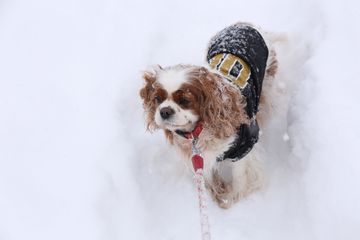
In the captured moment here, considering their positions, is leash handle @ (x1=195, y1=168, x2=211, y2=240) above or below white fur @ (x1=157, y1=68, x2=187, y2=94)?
below

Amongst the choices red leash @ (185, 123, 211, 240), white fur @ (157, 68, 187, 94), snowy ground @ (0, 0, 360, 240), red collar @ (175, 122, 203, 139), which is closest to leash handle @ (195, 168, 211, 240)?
red leash @ (185, 123, 211, 240)

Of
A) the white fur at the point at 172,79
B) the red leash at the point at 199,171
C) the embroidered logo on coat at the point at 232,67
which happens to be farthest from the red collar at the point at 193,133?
the embroidered logo on coat at the point at 232,67

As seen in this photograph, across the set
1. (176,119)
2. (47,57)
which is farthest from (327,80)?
(47,57)

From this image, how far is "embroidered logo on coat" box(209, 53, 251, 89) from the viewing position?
11.7 ft

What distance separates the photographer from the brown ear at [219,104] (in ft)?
10.3

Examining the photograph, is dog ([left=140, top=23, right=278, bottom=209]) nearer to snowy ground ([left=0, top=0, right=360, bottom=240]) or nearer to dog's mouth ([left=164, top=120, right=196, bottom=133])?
dog's mouth ([left=164, top=120, right=196, bottom=133])

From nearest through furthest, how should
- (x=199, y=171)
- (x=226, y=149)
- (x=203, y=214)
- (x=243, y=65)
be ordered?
(x=203, y=214), (x=199, y=171), (x=226, y=149), (x=243, y=65)

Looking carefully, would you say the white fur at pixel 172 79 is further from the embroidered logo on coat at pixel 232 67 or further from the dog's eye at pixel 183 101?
the embroidered logo on coat at pixel 232 67

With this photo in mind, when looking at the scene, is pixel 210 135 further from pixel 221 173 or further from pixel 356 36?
pixel 356 36

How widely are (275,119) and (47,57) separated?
2352 millimetres

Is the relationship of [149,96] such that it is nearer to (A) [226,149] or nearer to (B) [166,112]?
(B) [166,112]

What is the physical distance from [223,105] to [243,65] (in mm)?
642

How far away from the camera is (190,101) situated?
308cm

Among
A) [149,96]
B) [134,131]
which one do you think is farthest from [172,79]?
[134,131]
